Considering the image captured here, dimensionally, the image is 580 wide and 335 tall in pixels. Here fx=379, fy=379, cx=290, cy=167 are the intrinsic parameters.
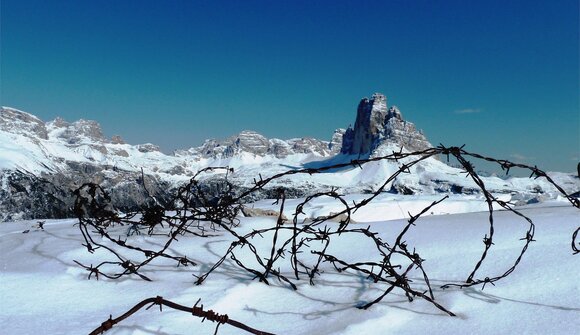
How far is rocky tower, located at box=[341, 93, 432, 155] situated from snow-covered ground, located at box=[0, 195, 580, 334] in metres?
145

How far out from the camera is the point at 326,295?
150 cm

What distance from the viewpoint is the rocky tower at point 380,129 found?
148250mm

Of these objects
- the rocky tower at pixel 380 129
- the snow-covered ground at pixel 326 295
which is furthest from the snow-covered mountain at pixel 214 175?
the snow-covered ground at pixel 326 295

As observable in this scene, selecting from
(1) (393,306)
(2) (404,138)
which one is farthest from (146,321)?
(2) (404,138)

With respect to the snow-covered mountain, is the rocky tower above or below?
above

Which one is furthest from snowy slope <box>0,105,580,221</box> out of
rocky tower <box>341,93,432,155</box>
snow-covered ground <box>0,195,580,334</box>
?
snow-covered ground <box>0,195,580,334</box>

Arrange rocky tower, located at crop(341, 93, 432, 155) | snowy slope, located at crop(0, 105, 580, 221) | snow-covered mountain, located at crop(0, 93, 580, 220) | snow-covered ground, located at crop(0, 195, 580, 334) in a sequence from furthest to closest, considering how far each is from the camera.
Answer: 1. rocky tower, located at crop(341, 93, 432, 155)
2. snow-covered mountain, located at crop(0, 93, 580, 220)
3. snowy slope, located at crop(0, 105, 580, 221)
4. snow-covered ground, located at crop(0, 195, 580, 334)

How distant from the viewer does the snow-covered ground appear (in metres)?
1.19

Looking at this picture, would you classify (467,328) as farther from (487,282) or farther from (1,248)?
(1,248)

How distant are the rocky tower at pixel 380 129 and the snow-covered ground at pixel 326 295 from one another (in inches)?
5696

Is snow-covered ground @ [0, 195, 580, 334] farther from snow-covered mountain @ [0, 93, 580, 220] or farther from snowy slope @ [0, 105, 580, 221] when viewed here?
snow-covered mountain @ [0, 93, 580, 220]

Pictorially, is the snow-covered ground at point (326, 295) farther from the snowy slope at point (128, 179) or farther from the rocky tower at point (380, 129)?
the rocky tower at point (380, 129)

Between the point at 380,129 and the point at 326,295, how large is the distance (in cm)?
15803

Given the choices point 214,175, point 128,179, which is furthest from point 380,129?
point 128,179
